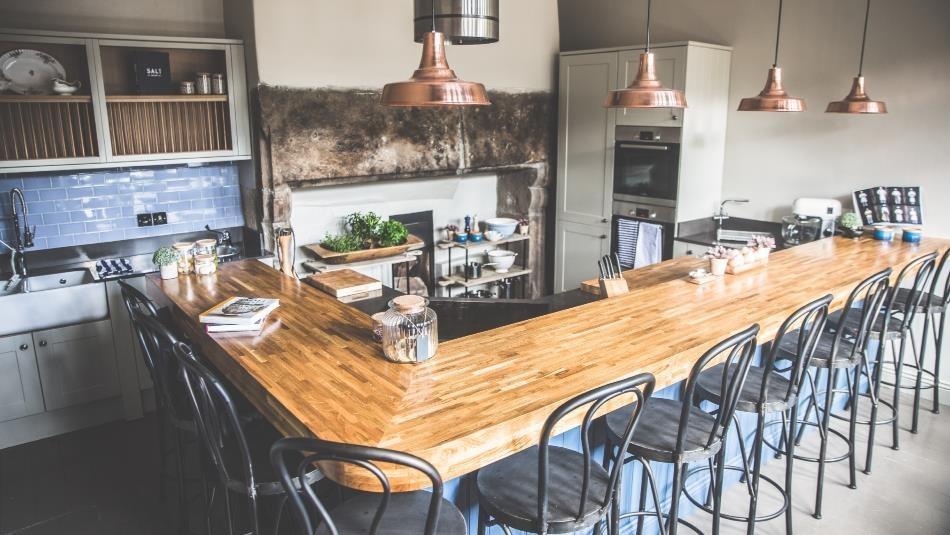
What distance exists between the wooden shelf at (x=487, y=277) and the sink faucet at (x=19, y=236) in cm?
301

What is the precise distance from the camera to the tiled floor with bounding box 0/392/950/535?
3031 millimetres

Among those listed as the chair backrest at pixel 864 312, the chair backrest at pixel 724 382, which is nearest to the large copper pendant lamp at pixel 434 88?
the chair backrest at pixel 724 382

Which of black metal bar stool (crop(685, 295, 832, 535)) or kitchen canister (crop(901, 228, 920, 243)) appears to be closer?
black metal bar stool (crop(685, 295, 832, 535))

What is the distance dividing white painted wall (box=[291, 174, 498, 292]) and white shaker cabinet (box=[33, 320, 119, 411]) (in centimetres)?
151

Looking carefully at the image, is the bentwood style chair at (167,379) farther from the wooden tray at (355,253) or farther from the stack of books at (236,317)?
the wooden tray at (355,253)

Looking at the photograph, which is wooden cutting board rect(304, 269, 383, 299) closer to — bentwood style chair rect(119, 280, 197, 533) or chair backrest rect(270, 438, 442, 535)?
bentwood style chair rect(119, 280, 197, 533)

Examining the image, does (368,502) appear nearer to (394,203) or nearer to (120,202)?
(120,202)

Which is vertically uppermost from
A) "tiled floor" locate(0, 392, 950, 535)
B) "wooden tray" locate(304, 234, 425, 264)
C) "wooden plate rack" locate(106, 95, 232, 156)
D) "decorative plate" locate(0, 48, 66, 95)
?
"decorative plate" locate(0, 48, 66, 95)

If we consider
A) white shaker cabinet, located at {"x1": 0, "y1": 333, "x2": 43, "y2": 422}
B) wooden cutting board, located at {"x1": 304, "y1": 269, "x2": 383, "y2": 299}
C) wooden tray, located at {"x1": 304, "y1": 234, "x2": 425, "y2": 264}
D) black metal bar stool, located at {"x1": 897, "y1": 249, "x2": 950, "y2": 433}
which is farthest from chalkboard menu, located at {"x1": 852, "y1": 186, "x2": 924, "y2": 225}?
white shaker cabinet, located at {"x1": 0, "y1": 333, "x2": 43, "y2": 422}

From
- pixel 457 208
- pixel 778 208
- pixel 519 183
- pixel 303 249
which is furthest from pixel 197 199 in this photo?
pixel 778 208

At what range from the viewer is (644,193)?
5277mm

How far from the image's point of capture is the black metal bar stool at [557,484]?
1.75m

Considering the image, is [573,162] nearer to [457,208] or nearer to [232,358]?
[457,208]

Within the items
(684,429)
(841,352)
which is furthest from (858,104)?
(684,429)
